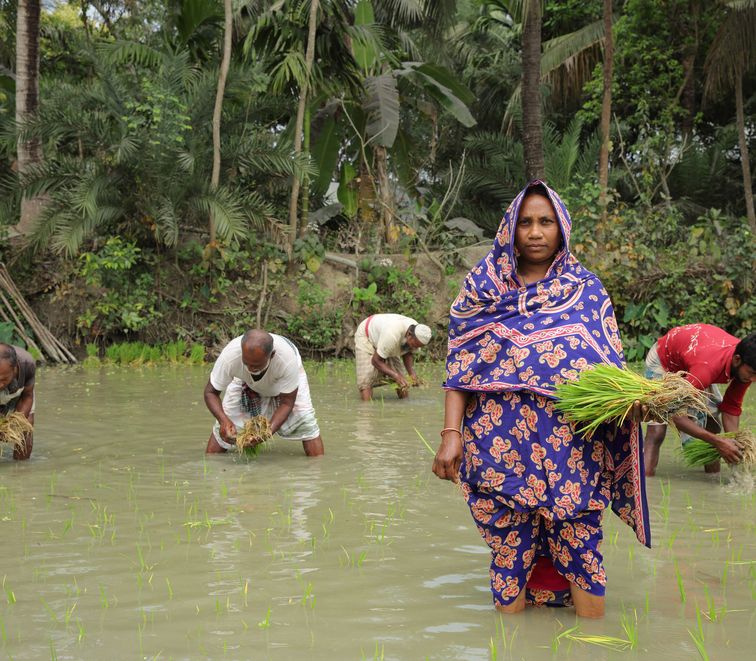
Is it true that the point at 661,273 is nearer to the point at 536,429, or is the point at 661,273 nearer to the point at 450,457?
the point at 536,429

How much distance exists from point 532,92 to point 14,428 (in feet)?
34.4

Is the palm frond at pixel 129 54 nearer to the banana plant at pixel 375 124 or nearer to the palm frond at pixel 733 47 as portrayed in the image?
the banana plant at pixel 375 124

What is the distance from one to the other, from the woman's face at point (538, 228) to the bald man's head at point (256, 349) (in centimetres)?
309

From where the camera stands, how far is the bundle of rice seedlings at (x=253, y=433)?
687 cm

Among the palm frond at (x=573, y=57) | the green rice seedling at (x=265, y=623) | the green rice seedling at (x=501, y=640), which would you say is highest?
the palm frond at (x=573, y=57)

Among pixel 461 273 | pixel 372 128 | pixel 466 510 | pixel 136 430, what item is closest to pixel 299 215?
pixel 372 128

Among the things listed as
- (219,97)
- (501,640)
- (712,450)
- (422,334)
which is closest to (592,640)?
(501,640)

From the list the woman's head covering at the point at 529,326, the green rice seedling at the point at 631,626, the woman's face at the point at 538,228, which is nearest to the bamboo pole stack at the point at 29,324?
the woman's head covering at the point at 529,326

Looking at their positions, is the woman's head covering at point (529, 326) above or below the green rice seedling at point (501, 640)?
above

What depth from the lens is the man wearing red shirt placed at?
570 cm

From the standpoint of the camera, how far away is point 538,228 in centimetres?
376

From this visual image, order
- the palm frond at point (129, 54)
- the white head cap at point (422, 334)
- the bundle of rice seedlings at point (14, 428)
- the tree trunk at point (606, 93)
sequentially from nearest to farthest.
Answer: the bundle of rice seedlings at point (14, 428) → the white head cap at point (422, 334) → the palm frond at point (129, 54) → the tree trunk at point (606, 93)

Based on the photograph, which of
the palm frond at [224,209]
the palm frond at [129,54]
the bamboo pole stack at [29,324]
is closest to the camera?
the bamboo pole stack at [29,324]

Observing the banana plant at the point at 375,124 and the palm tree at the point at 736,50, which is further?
the palm tree at the point at 736,50
